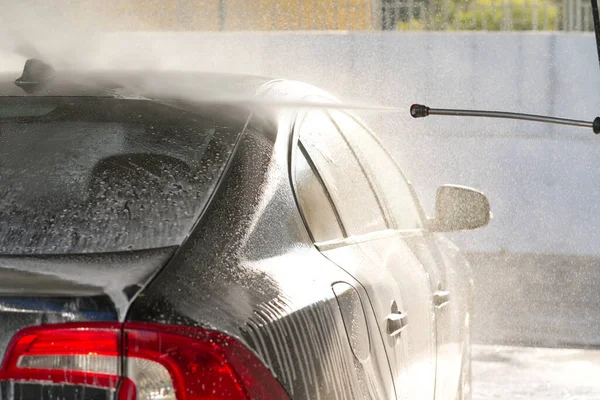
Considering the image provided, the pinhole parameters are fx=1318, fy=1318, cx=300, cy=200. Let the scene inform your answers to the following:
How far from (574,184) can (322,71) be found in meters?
2.98

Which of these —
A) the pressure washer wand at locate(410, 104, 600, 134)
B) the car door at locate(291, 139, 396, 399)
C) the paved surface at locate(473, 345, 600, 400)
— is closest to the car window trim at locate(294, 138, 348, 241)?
the car door at locate(291, 139, 396, 399)

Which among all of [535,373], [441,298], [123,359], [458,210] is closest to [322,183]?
[441,298]

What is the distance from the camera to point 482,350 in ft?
25.9

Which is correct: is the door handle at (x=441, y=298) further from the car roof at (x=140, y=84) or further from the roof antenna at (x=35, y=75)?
the roof antenna at (x=35, y=75)

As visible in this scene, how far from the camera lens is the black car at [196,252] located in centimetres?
217

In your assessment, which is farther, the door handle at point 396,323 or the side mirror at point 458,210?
the side mirror at point 458,210

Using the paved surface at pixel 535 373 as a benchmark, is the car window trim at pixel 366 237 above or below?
above

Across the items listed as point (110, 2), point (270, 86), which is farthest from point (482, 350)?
point (110, 2)

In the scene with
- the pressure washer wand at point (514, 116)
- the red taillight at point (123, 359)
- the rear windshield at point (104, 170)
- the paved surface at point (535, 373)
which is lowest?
the paved surface at point (535, 373)

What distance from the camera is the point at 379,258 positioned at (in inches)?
137

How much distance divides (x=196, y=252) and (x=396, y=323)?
917 mm

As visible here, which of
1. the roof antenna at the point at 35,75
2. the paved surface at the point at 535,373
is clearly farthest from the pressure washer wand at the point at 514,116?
the paved surface at the point at 535,373

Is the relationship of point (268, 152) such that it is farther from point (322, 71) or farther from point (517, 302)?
point (322, 71)

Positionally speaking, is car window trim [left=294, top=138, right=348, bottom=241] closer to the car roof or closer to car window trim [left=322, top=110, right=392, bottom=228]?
the car roof
